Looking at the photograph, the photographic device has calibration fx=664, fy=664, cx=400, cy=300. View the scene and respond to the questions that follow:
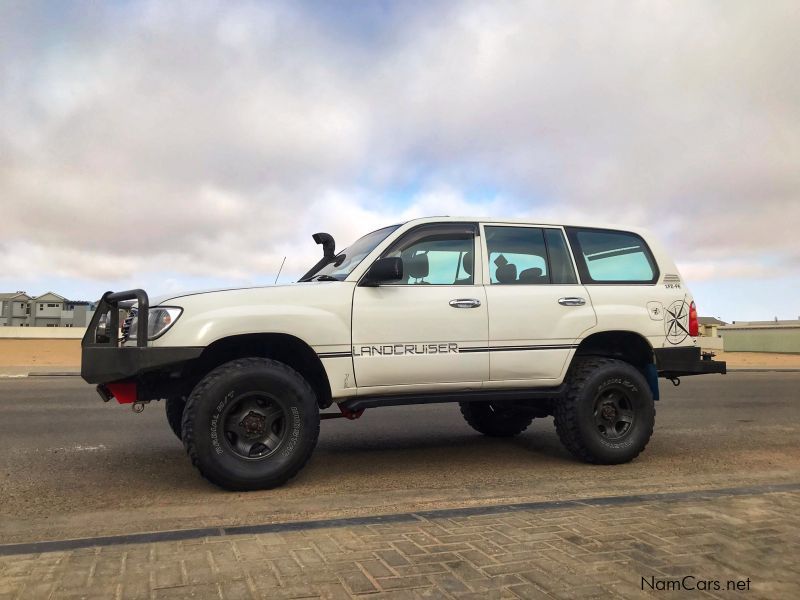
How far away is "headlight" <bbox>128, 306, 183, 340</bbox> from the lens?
15.8 ft

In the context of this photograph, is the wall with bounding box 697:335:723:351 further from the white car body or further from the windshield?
the windshield

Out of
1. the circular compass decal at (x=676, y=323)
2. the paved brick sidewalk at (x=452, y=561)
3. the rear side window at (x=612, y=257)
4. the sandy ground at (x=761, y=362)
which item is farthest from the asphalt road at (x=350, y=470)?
the sandy ground at (x=761, y=362)

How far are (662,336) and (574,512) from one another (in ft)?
8.53

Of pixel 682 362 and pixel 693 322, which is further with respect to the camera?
pixel 693 322

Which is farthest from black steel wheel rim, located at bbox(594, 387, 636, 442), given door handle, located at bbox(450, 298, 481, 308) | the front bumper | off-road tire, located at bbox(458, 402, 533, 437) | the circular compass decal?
the front bumper

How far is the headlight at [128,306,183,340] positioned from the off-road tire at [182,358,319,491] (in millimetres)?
470

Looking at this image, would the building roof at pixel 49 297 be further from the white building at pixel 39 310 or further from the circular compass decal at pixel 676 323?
the circular compass decal at pixel 676 323

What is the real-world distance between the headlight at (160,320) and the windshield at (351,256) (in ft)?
4.44

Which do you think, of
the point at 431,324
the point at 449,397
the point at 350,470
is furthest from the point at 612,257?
the point at 350,470

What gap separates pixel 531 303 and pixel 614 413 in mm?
1304

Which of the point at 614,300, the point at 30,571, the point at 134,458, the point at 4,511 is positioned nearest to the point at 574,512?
the point at 614,300

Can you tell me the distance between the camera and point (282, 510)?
4383 mm

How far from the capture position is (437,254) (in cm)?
580

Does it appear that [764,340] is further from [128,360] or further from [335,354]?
[128,360]
